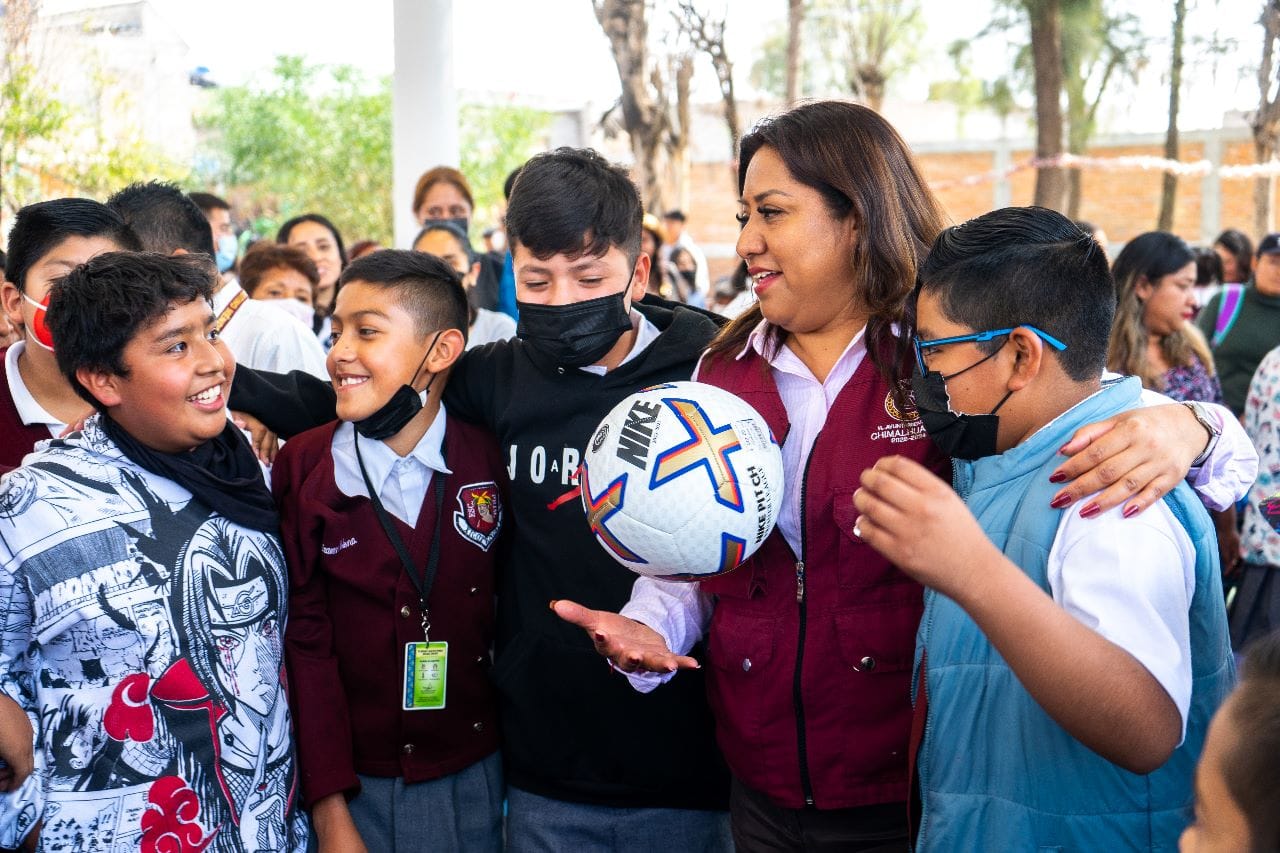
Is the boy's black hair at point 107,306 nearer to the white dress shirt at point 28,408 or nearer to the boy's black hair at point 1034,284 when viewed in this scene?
the white dress shirt at point 28,408

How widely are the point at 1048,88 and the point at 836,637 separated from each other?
51.3ft

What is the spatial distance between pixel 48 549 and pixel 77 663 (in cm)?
24

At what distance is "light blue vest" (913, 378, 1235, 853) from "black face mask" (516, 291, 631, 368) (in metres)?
1.02

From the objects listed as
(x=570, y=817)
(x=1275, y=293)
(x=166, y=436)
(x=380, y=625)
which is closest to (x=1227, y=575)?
(x=1275, y=293)

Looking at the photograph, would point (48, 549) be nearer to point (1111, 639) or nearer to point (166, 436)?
point (166, 436)

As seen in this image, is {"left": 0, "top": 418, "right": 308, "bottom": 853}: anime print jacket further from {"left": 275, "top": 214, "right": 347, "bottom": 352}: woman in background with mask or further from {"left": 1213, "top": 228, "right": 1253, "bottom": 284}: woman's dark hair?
{"left": 1213, "top": 228, "right": 1253, "bottom": 284}: woman's dark hair

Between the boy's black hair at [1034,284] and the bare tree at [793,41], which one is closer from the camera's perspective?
the boy's black hair at [1034,284]

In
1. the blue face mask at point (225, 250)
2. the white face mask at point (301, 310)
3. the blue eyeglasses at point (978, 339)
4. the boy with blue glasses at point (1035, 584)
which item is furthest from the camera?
the blue face mask at point (225, 250)

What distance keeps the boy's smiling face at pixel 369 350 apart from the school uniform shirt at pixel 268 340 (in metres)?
1.27

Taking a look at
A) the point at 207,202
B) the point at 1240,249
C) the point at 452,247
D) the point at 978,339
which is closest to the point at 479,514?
the point at 978,339

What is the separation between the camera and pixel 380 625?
294 centimetres

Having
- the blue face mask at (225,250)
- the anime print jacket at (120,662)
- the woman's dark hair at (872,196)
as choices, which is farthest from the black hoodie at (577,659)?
the blue face mask at (225,250)

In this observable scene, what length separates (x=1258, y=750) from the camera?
137cm

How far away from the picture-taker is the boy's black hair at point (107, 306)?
258 centimetres
